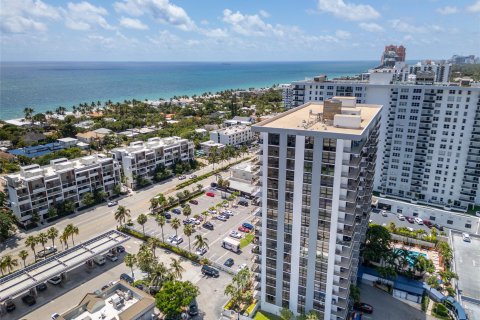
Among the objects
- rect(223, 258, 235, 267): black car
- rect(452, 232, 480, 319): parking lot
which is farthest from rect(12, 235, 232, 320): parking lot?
rect(452, 232, 480, 319): parking lot

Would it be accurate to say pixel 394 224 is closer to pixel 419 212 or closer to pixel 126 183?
pixel 419 212

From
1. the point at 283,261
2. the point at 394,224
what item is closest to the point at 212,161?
the point at 394,224

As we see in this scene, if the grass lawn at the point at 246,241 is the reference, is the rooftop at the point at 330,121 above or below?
above

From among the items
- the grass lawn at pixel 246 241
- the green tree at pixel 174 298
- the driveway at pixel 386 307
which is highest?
the green tree at pixel 174 298

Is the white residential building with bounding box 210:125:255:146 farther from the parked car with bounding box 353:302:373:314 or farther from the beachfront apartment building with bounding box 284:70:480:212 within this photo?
the parked car with bounding box 353:302:373:314

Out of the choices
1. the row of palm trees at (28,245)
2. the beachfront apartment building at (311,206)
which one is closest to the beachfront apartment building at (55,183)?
the row of palm trees at (28,245)

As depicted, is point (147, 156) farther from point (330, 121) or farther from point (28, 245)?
point (330, 121)

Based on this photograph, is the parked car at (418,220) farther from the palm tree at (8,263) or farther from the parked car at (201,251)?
the palm tree at (8,263)
